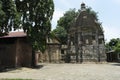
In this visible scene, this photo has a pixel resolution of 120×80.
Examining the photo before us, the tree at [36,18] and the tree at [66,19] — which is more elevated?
the tree at [66,19]

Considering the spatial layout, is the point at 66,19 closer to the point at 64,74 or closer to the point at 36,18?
the point at 36,18

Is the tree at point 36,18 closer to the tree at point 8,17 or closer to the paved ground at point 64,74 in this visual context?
the tree at point 8,17

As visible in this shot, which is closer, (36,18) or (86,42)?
(36,18)

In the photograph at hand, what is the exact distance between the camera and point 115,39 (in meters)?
85.2

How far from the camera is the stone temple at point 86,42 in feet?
187

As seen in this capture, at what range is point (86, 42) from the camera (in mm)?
57844

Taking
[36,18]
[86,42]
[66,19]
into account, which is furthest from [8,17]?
[66,19]

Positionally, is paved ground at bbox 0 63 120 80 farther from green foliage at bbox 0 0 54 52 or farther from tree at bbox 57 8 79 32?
tree at bbox 57 8 79 32

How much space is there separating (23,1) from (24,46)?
695cm

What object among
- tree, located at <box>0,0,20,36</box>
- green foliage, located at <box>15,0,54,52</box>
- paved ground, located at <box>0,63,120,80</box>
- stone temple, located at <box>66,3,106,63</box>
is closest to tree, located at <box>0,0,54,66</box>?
green foliage, located at <box>15,0,54,52</box>

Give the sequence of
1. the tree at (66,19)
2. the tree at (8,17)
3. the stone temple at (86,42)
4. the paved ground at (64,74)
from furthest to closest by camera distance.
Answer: the tree at (66,19) < the stone temple at (86,42) < the tree at (8,17) < the paved ground at (64,74)

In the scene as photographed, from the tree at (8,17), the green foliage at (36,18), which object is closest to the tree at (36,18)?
the green foliage at (36,18)

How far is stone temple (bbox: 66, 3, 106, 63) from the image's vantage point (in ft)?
187

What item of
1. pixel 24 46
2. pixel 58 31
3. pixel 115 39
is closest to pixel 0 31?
pixel 24 46
